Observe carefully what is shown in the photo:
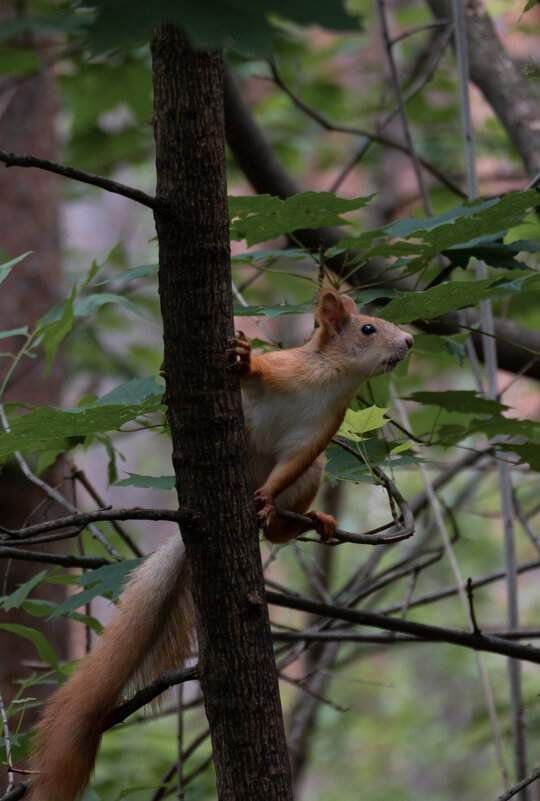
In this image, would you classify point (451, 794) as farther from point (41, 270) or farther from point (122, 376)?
point (41, 270)

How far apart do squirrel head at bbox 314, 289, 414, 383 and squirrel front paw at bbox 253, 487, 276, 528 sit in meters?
0.41

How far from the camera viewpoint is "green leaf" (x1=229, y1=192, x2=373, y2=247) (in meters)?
1.58

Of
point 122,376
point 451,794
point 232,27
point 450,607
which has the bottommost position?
point 451,794

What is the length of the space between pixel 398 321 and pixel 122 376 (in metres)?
3.32

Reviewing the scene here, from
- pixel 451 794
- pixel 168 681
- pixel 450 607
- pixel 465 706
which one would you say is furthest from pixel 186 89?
pixel 465 706

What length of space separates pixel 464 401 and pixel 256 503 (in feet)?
1.60

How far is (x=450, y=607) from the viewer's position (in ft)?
28.0

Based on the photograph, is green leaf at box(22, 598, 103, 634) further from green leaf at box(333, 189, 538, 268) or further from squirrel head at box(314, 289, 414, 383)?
green leaf at box(333, 189, 538, 268)

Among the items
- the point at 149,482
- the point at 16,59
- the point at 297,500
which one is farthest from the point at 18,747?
the point at 16,59

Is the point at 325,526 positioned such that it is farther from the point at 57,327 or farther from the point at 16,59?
the point at 16,59

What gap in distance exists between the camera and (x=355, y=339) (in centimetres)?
195

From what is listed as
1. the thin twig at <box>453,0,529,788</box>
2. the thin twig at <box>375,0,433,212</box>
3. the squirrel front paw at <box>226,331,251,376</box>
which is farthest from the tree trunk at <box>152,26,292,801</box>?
the thin twig at <box>375,0,433,212</box>

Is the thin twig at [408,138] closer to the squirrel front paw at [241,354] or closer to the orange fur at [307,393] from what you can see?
the orange fur at [307,393]

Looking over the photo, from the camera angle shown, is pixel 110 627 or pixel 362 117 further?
pixel 362 117
